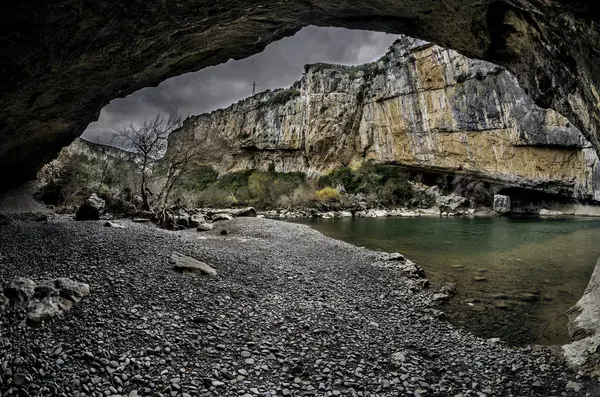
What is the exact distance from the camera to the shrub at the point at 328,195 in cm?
5938

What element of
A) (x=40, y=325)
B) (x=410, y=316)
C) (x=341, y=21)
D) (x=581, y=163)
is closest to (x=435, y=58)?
(x=581, y=163)

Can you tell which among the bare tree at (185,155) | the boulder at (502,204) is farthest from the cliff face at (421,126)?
the boulder at (502,204)

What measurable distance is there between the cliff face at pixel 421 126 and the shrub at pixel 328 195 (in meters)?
14.5

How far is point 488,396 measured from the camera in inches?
179

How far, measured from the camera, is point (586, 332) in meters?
6.55

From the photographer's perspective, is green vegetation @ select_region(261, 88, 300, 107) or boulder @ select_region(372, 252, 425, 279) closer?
A: boulder @ select_region(372, 252, 425, 279)

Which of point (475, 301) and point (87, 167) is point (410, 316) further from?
point (87, 167)

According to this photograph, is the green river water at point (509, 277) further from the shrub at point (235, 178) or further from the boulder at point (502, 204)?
the shrub at point (235, 178)

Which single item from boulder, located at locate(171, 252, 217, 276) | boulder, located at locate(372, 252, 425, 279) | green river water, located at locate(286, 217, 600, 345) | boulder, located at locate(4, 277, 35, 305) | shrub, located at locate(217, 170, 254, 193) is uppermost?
shrub, located at locate(217, 170, 254, 193)

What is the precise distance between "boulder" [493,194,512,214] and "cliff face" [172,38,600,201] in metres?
2.73

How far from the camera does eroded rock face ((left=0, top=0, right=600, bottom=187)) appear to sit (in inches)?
195

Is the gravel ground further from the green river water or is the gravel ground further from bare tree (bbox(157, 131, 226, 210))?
bare tree (bbox(157, 131, 226, 210))

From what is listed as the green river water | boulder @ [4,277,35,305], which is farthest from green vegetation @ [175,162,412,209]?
boulder @ [4,277,35,305]

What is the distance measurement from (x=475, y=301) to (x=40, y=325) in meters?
10.3
